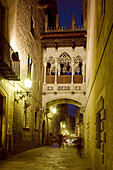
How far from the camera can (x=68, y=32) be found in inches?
923

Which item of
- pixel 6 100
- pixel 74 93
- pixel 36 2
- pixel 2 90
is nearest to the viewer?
pixel 2 90

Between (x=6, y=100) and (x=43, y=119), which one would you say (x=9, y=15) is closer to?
(x=6, y=100)

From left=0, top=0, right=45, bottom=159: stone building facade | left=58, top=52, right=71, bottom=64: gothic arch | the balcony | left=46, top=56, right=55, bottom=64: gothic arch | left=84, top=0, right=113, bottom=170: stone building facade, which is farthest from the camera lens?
left=46, top=56, right=55, bottom=64: gothic arch

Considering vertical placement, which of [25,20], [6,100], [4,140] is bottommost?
[4,140]

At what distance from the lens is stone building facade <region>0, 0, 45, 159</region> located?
439 inches

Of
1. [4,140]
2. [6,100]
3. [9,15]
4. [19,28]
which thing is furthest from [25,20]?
[4,140]

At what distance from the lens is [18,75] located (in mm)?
12133

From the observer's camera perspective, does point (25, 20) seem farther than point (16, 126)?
Yes

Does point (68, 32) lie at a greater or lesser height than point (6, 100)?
greater

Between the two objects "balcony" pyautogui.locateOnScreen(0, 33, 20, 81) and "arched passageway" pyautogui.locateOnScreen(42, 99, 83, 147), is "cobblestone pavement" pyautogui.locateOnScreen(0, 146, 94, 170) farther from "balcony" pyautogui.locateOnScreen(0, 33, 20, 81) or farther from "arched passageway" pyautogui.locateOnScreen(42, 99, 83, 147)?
"arched passageway" pyautogui.locateOnScreen(42, 99, 83, 147)

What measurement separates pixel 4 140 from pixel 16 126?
2.43 metres

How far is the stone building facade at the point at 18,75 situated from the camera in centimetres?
1115

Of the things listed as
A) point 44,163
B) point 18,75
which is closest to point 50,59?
point 18,75

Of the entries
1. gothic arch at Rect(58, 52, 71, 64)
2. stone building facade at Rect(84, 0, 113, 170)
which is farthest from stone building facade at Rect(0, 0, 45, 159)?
stone building facade at Rect(84, 0, 113, 170)
